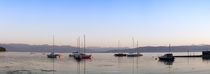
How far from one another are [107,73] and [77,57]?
74488 mm

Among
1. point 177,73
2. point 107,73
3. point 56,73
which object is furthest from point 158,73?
point 56,73

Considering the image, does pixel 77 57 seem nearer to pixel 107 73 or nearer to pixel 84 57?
pixel 84 57

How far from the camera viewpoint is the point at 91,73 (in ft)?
160

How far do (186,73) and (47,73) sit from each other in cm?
2310

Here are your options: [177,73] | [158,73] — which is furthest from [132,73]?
[177,73]

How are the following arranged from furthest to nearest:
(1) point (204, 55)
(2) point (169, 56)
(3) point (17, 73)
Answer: (1) point (204, 55)
(2) point (169, 56)
(3) point (17, 73)

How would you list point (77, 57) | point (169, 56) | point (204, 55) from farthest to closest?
point (204, 55) → point (77, 57) → point (169, 56)

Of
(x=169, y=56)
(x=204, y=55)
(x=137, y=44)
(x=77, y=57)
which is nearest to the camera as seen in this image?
(x=169, y=56)

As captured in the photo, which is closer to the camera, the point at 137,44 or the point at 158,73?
the point at 158,73

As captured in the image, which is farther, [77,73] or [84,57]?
[84,57]

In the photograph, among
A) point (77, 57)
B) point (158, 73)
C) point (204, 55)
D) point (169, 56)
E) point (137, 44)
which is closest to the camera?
point (158, 73)

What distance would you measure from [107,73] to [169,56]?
6478 centimetres

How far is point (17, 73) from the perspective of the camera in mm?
45938

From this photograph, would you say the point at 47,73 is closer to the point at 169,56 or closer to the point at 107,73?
the point at 107,73
